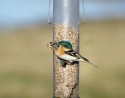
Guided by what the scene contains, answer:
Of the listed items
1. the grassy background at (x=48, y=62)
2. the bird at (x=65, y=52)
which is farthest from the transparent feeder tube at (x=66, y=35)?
the grassy background at (x=48, y=62)

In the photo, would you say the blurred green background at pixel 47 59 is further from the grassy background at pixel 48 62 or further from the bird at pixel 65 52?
the bird at pixel 65 52

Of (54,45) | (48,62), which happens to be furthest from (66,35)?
(48,62)

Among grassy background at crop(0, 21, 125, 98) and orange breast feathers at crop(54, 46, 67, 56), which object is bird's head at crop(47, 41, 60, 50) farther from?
grassy background at crop(0, 21, 125, 98)

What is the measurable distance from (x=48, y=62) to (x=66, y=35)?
11.0 meters

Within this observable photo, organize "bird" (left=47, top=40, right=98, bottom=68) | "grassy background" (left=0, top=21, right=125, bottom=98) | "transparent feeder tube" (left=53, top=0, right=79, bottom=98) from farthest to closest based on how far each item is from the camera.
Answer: "grassy background" (left=0, top=21, right=125, bottom=98) → "transparent feeder tube" (left=53, top=0, right=79, bottom=98) → "bird" (left=47, top=40, right=98, bottom=68)

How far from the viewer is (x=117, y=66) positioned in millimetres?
17438

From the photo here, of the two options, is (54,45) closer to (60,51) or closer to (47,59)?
(60,51)

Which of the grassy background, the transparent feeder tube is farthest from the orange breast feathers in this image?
the grassy background

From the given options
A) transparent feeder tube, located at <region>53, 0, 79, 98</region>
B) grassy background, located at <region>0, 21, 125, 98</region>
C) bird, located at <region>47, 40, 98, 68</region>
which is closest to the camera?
bird, located at <region>47, 40, 98, 68</region>

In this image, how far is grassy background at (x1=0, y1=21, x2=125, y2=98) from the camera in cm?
1516

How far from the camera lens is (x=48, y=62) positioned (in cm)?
1823

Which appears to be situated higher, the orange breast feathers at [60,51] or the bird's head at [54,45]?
the bird's head at [54,45]

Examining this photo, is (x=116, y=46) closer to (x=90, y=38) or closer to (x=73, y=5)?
(x=90, y=38)

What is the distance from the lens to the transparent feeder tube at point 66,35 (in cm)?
721
